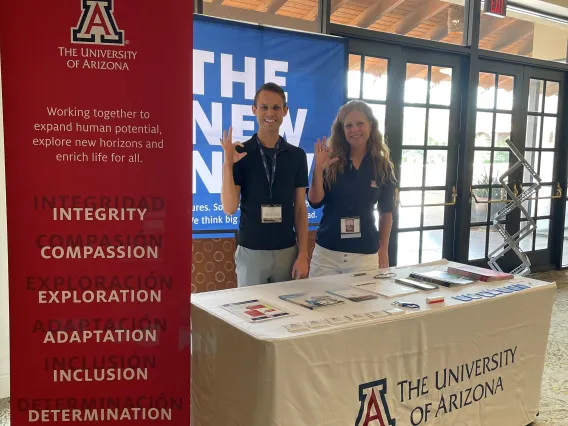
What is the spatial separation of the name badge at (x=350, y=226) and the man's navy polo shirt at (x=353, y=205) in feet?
0.05

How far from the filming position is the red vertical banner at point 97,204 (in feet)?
4.22

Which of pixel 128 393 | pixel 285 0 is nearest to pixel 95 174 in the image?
pixel 128 393

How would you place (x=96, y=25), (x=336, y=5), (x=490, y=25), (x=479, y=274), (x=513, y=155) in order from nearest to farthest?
(x=96, y=25), (x=479, y=274), (x=336, y=5), (x=490, y=25), (x=513, y=155)

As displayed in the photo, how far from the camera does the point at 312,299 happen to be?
1.72 meters

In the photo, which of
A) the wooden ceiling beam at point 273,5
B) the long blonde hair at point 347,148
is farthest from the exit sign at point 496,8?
the long blonde hair at point 347,148

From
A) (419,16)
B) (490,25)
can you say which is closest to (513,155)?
(490,25)

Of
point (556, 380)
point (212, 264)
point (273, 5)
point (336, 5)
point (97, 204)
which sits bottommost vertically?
point (556, 380)

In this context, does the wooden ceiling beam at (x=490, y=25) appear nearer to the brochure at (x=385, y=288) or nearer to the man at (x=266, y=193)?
the man at (x=266, y=193)

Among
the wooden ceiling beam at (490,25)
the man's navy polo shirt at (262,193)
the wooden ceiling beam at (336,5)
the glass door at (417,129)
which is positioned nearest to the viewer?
the man's navy polo shirt at (262,193)

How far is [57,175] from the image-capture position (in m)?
1.32

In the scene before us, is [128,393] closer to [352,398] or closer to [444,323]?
[352,398]

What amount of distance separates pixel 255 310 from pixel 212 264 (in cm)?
152

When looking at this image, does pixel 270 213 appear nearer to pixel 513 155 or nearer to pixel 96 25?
pixel 96 25

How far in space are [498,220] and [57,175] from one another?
4.27 meters
